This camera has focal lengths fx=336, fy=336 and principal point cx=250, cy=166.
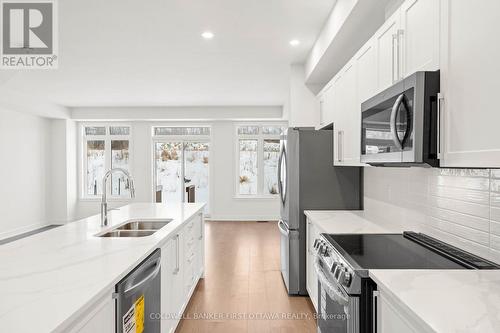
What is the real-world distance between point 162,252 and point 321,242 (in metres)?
1.07

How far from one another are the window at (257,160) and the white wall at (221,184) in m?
0.23

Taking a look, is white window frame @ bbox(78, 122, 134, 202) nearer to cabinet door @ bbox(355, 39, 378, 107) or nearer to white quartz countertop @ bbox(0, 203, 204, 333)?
white quartz countertop @ bbox(0, 203, 204, 333)

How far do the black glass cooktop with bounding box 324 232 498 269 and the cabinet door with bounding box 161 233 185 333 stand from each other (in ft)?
3.70

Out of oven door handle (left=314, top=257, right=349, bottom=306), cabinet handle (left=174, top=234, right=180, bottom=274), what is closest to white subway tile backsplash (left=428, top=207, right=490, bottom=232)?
oven door handle (left=314, top=257, right=349, bottom=306)

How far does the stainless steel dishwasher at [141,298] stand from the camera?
1.55 meters

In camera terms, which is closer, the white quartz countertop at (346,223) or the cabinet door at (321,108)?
the white quartz countertop at (346,223)

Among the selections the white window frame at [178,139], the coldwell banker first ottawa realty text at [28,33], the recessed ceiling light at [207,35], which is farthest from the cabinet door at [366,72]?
the white window frame at [178,139]

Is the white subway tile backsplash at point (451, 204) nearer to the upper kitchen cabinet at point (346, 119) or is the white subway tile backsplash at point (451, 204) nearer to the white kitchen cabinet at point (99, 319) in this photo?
the upper kitchen cabinet at point (346, 119)

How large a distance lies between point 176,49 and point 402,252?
132 inches

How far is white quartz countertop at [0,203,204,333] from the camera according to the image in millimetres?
1106

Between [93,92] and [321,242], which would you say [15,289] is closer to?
[321,242]

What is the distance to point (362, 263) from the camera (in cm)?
166

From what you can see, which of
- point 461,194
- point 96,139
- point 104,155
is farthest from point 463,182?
point 96,139

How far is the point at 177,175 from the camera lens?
845 cm
